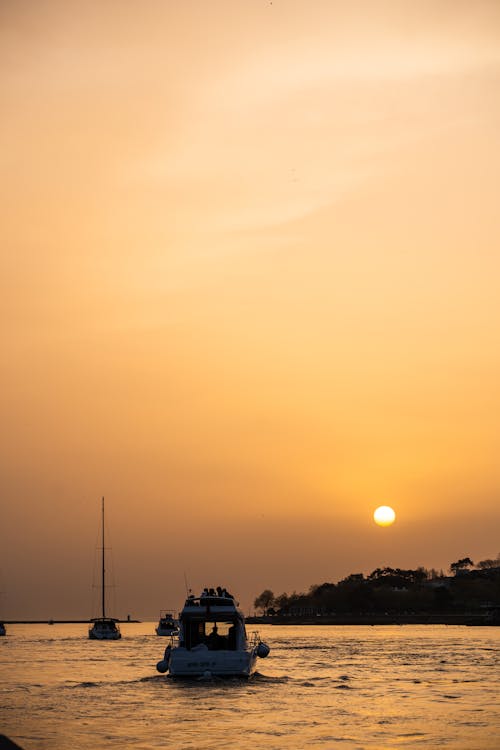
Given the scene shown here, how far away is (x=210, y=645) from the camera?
69.0 m

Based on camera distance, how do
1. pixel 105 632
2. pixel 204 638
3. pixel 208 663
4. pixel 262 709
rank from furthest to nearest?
pixel 105 632 < pixel 204 638 < pixel 208 663 < pixel 262 709

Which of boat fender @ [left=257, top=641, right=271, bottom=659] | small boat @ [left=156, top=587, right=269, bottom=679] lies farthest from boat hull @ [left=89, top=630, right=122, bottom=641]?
small boat @ [left=156, top=587, right=269, bottom=679]

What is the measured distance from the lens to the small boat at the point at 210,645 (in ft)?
215

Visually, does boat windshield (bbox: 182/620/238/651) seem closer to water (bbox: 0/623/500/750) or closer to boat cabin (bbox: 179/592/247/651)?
boat cabin (bbox: 179/592/247/651)

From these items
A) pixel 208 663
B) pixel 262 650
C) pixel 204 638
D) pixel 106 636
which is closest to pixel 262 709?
pixel 208 663

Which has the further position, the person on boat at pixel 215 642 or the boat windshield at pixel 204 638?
the person on boat at pixel 215 642

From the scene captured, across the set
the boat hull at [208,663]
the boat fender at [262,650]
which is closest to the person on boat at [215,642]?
the boat hull at [208,663]

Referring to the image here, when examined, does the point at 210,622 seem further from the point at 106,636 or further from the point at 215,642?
the point at 106,636

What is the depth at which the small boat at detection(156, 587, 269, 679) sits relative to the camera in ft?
215

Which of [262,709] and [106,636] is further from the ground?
[106,636]

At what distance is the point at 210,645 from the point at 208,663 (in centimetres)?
381

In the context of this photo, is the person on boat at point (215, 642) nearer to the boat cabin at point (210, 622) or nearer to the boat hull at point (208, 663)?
the boat cabin at point (210, 622)

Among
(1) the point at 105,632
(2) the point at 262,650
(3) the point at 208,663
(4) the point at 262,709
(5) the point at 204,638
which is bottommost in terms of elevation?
(4) the point at 262,709

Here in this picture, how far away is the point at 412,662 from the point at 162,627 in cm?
8096
